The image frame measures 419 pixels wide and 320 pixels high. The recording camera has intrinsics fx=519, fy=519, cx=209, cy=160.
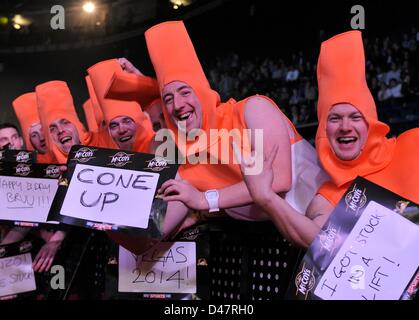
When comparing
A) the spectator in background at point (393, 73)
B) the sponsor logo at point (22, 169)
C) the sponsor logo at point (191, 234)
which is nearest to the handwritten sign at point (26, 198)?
the sponsor logo at point (22, 169)

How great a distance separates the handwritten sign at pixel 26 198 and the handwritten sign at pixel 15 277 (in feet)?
0.83

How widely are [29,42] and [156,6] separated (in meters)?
1.92

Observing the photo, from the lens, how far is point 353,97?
1.42 metres

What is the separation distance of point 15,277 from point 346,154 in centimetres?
134

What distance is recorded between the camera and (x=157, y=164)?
4.91ft

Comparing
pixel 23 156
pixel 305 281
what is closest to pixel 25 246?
pixel 23 156

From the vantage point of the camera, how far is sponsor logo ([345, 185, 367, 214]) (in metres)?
1.29

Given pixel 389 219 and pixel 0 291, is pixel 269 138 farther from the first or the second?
pixel 0 291

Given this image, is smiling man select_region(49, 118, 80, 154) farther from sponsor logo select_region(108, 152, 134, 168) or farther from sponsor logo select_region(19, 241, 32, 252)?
sponsor logo select_region(108, 152, 134, 168)

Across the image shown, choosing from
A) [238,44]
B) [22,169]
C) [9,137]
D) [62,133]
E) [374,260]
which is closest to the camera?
[374,260]

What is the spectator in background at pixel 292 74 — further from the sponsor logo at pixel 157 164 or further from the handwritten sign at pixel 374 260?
the handwritten sign at pixel 374 260

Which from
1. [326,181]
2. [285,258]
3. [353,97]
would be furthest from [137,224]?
[353,97]

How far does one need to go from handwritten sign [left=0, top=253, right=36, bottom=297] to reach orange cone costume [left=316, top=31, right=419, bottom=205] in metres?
1.20

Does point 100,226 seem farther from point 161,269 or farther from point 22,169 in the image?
point 22,169
